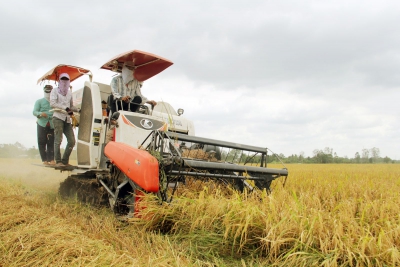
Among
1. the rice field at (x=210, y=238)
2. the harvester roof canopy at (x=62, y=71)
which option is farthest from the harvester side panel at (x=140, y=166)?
the harvester roof canopy at (x=62, y=71)

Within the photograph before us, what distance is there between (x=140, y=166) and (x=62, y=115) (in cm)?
348

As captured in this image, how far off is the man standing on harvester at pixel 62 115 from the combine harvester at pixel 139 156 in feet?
0.78

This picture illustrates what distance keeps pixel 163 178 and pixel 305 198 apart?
1663 millimetres

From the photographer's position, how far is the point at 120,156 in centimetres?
407

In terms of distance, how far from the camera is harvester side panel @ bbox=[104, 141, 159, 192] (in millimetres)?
3371

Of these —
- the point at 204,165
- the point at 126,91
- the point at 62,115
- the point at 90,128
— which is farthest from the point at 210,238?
the point at 62,115

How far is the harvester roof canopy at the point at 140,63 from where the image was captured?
604cm

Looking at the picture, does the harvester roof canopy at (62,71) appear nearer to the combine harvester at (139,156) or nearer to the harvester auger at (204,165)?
the combine harvester at (139,156)

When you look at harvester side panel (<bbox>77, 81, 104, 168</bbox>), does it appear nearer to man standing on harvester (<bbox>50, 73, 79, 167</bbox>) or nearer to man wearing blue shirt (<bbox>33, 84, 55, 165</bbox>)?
man standing on harvester (<bbox>50, 73, 79, 167</bbox>)

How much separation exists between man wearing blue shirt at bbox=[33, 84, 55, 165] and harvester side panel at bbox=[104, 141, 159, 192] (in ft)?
11.8

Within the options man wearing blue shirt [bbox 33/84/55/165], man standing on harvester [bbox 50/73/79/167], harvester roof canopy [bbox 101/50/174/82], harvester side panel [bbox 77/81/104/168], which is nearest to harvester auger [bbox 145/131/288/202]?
harvester side panel [bbox 77/81/104/168]

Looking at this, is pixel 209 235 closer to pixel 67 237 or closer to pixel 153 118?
pixel 67 237

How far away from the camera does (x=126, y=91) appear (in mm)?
6086

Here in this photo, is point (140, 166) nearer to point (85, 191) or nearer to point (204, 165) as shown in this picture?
point (204, 165)
